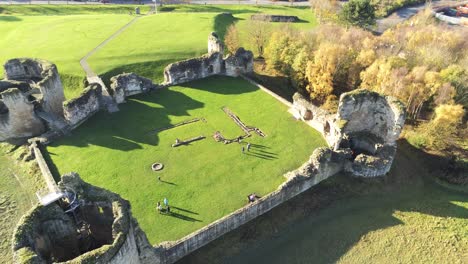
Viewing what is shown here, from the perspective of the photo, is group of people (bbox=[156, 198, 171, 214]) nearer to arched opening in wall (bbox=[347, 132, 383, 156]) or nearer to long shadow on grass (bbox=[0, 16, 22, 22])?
arched opening in wall (bbox=[347, 132, 383, 156])

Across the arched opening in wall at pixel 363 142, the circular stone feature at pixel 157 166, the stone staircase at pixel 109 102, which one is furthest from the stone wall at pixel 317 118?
the stone staircase at pixel 109 102

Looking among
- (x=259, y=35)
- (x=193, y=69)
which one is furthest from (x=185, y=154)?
(x=259, y=35)

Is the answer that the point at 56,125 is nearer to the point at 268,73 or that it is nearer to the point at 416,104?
the point at 268,73

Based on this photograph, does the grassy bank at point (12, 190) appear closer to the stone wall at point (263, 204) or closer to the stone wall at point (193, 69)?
the stone wall at point (263, 204)

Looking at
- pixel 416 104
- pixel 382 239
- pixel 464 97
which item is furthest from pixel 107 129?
pixel 464 97

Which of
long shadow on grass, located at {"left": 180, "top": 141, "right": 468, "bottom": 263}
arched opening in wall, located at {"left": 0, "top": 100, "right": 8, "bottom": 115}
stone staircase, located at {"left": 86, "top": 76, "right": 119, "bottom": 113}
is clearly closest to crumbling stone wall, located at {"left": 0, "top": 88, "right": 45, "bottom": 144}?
arched opening in wall, located at {"left": 0, "top": 100, "right": 8, "bottom": 115}
